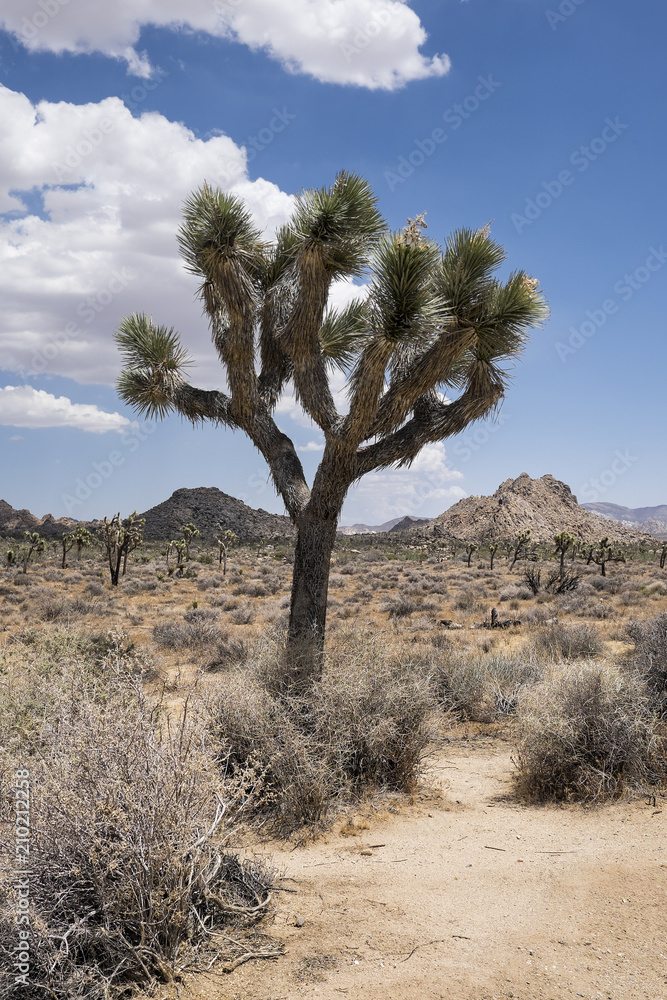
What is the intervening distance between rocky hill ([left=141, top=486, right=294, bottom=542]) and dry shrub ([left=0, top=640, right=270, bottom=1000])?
177 ft

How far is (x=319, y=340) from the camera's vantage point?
24.6ft

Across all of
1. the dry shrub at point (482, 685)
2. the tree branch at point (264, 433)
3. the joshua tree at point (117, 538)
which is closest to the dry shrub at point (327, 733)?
the dry shrub at point (482, 685)

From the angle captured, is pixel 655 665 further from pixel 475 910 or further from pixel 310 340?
pixel 310 340

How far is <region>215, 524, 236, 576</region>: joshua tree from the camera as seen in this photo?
104ft

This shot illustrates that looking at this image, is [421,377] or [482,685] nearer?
[421,377]

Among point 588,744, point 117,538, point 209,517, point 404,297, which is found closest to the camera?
point 588,744

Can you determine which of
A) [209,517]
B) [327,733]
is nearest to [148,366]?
[327,733]

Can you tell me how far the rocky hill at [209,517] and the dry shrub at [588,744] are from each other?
171 ft

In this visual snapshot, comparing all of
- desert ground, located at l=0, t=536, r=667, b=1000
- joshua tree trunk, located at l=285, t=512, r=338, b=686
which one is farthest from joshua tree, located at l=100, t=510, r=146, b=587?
joshua tree trunk, located at l=285, t=512, r=338, b=686

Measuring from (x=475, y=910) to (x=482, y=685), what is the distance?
4888 millimetres

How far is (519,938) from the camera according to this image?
335 centimetres

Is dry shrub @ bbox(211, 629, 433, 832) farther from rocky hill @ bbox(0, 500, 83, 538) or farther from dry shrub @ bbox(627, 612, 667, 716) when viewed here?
rocky hill @ bbox(0, 500, 83, 538)

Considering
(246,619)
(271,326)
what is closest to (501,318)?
(271,326)

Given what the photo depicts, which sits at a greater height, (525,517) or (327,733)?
(525,517)
